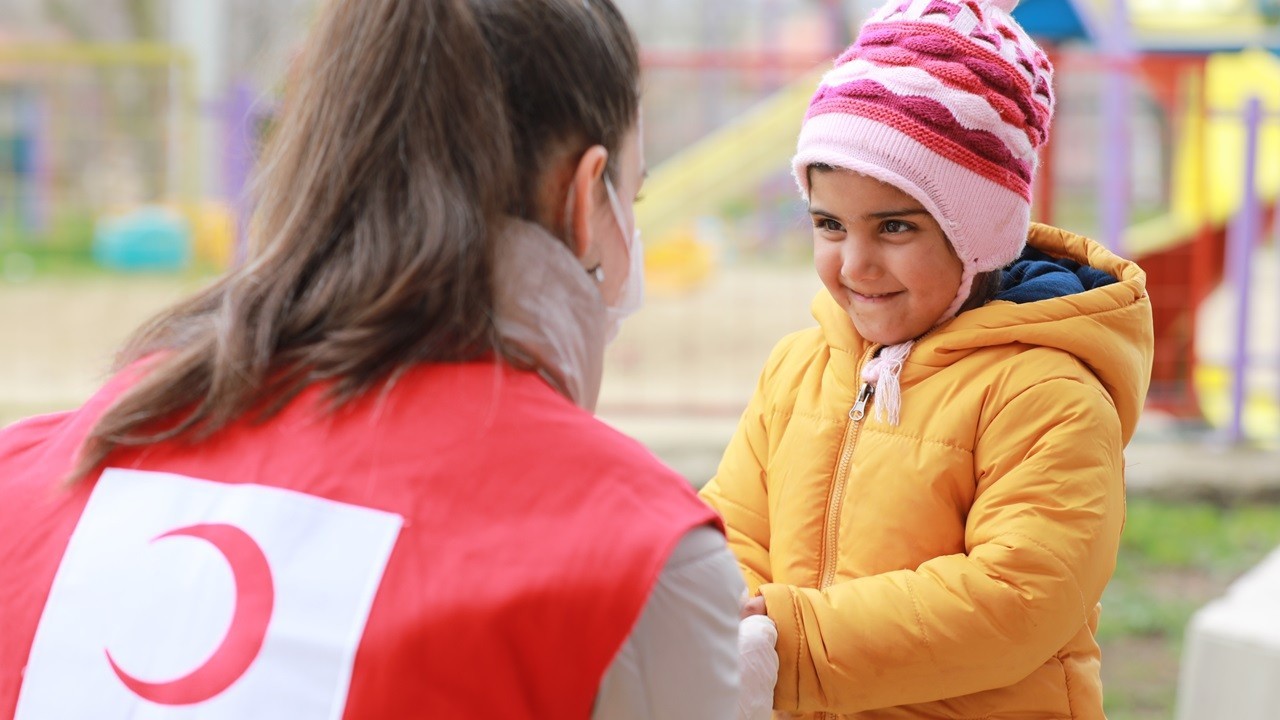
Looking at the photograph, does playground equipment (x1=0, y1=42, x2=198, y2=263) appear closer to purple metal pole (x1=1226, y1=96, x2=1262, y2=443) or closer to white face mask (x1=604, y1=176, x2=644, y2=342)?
purple metal pole (x1=1226, y1=96, x2=1262, y2=443)

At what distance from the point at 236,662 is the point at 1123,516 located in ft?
3.59

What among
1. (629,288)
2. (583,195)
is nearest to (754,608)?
(629,288)

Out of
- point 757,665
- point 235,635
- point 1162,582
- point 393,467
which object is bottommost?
point 1162,582

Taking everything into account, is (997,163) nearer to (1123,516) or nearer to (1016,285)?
(1016,285)

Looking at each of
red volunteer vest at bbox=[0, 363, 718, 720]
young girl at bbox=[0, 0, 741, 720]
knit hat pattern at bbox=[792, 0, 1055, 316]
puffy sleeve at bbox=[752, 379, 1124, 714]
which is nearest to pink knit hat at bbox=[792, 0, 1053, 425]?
knit hat pattern at bbox=[792, 0, 1055, 316]

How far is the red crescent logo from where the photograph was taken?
3.85 feet

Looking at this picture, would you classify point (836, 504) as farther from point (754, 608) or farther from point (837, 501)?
point (754, 608)

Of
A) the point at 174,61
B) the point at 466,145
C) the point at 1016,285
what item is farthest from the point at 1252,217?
the point at 174,61

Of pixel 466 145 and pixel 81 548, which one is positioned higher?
pixel 466 145

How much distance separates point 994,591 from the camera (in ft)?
5.31

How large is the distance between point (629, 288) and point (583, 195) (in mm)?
245

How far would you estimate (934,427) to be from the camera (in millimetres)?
1748

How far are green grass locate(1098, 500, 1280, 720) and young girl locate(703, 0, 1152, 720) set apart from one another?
2.29 metres

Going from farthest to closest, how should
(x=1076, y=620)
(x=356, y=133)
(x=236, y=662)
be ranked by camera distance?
(x=1076, y=620) → (x=356, y=133) → (x=236, y=662)
